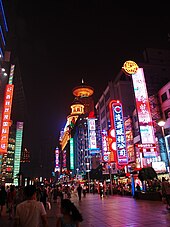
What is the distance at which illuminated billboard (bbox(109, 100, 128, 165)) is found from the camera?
3225cm

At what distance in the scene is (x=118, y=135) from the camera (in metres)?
33.6

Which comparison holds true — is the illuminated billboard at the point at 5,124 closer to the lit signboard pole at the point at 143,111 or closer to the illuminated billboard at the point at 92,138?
the illuminated billboard at the point at 92,138

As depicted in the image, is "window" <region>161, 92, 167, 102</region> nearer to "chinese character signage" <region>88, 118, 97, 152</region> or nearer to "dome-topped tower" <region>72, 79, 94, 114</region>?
"chinese character signage" <region>88, 118, 97, 152</region>

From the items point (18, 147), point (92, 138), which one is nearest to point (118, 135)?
point (92, 138)

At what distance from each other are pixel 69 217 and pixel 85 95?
13286 centimetres

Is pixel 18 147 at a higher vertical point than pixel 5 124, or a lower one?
higher

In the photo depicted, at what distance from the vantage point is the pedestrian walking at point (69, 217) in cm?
382

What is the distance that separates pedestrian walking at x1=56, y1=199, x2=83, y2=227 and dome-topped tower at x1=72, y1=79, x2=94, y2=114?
12791 cm

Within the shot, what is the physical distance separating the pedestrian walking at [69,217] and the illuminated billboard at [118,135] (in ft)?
95.8

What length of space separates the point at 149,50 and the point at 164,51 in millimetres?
5010

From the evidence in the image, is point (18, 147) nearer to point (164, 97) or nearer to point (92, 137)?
point (92, 137)

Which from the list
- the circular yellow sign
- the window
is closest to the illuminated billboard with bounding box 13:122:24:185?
the window

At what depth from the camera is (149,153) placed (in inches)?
1068

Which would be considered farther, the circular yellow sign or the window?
the window
